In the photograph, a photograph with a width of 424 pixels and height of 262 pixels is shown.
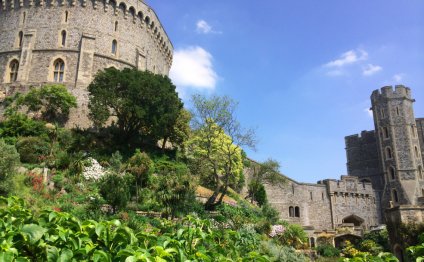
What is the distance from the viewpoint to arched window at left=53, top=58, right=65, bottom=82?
4045 cm

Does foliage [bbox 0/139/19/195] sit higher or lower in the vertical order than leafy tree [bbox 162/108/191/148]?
lower

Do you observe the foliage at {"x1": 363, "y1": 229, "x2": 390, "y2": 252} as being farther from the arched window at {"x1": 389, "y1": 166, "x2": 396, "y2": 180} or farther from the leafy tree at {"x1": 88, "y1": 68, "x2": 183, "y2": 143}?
the leafy tree at {"x1": 88, "y1": 68, "x2": 183, "y2": 143}

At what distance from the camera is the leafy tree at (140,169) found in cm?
2706

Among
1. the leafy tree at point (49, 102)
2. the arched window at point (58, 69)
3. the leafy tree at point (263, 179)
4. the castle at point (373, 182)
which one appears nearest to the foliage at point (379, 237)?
the castle at point (373, 182)

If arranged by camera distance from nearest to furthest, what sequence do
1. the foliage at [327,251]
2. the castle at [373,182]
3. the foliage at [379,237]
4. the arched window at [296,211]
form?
the foliage at [327,251] → the foliage at [379,237] → the arched window at [296,211] → the castle at [373,182]

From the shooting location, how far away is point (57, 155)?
29.2 meters

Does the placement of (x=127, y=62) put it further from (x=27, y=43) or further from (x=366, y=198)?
(x=366, y=198)

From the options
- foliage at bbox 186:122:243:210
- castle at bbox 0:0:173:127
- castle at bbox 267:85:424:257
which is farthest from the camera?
castle at bbox 267:85:424:257

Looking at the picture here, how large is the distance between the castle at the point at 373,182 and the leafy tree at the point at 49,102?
Answer: 23.8 meters

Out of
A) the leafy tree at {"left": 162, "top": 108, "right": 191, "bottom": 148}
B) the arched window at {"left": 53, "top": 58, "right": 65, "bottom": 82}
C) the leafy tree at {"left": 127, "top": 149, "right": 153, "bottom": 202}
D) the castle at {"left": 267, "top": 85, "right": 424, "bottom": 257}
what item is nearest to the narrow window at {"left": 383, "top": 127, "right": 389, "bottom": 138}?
the castle at {"left": 267, "top": 85, "right": 424, "bottom": 257}

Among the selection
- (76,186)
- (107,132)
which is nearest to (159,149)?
(107,132)

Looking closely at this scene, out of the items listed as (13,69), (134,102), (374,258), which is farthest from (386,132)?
(374,258)

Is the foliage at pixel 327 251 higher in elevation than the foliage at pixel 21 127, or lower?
lower

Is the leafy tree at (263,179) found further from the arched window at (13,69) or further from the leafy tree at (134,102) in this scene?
the arched window at (13,69)
